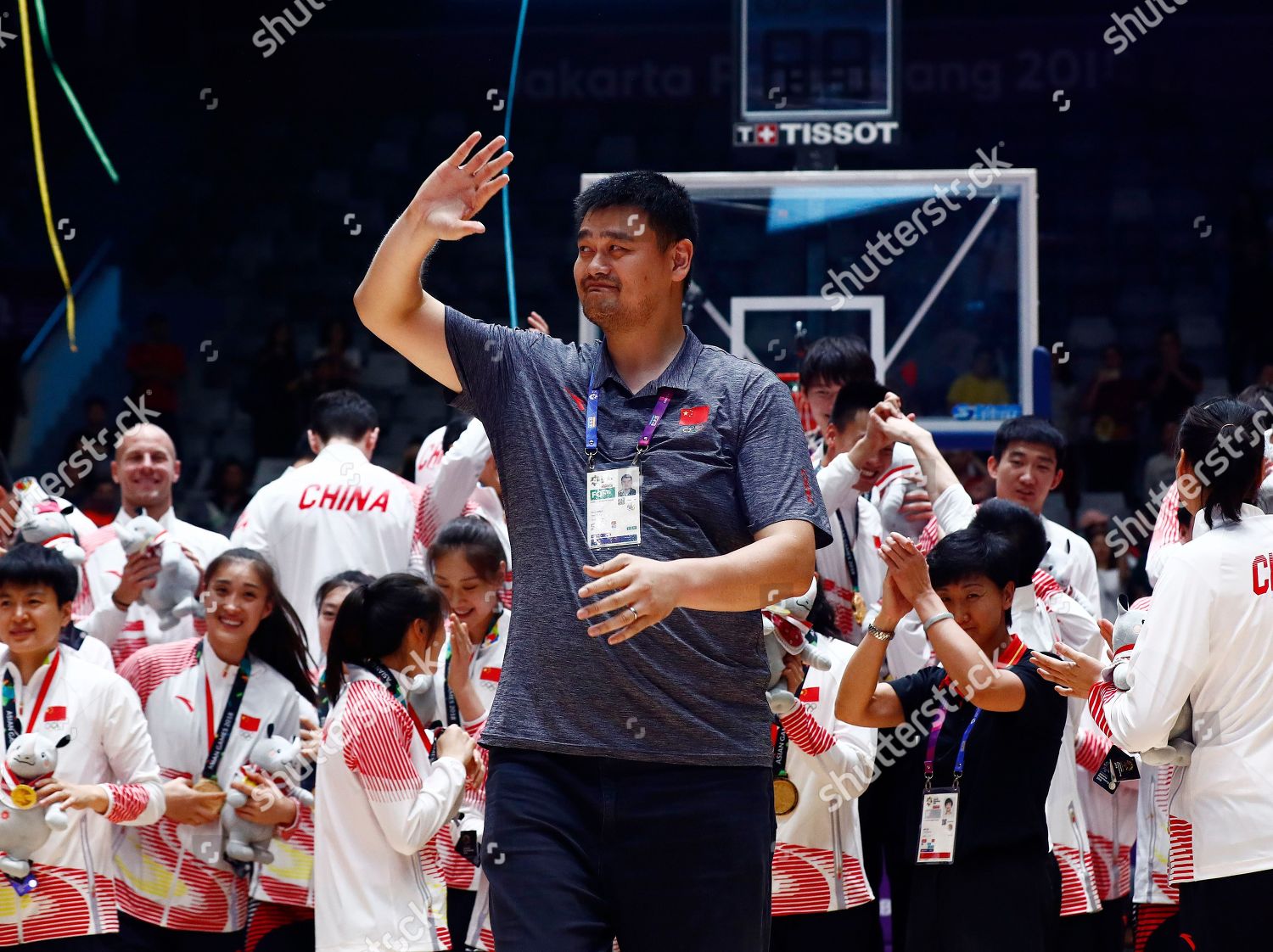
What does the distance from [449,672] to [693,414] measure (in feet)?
6.92

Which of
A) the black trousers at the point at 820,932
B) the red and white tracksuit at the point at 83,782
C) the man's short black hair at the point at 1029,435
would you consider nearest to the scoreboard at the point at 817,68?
the man's short black hair at the point at 1029,435

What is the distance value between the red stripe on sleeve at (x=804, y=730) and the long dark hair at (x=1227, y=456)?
1298 millimetres

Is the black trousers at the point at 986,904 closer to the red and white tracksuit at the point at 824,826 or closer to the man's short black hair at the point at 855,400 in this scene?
the red and white tracksuit at the point at 824,826

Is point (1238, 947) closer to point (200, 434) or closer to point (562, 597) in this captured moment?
point (562, 597)

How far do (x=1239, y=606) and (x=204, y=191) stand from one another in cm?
1108

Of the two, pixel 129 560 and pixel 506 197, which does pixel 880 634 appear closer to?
pixel 129 560

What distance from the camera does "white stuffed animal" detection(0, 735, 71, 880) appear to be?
166 inches

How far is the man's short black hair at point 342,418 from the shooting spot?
613 cm

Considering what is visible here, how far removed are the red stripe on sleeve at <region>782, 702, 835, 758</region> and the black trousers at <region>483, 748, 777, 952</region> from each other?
1.80 metres

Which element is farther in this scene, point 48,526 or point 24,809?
point 48,526

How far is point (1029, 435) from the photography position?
5301 mm

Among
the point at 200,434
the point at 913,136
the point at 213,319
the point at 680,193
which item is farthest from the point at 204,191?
the point at 680,193

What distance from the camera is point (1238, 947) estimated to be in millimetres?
3307

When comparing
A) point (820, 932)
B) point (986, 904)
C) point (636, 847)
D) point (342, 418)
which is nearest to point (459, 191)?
point (636, 847)
